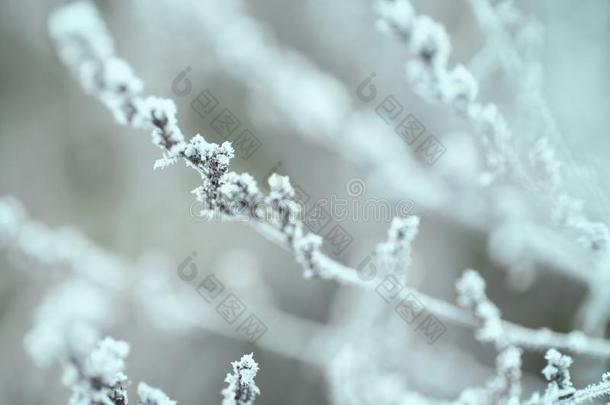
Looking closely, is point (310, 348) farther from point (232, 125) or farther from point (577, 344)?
point (577, 344)

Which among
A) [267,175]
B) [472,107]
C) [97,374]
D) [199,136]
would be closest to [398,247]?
[472,107]

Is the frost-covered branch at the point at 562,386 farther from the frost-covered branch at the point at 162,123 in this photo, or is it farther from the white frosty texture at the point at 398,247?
the frost-covered branch at the point at 162,123

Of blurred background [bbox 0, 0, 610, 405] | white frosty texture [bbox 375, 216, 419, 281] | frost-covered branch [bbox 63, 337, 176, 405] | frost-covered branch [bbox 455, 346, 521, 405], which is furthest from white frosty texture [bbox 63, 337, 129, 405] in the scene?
blurred background [bbox 0, 0, 610, 405]

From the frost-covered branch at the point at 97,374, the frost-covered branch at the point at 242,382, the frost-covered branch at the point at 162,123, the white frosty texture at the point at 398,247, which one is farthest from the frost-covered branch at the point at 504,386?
the frost-covered branch at the point at 97,374

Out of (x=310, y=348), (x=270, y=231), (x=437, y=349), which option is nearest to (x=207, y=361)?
(x=310, y=348)

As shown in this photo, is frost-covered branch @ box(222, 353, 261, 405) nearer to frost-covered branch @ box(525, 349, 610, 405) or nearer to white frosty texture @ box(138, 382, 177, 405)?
white frosty texture @ box(138, 382, 177, 405)

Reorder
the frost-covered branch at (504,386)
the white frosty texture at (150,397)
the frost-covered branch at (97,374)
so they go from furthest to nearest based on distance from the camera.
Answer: the frost-covered branch at (504,386) → the white frosty texture at (150,397) → the frost-covered branch at (97,374)

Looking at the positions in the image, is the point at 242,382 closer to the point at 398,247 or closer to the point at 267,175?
the point at 398,247
